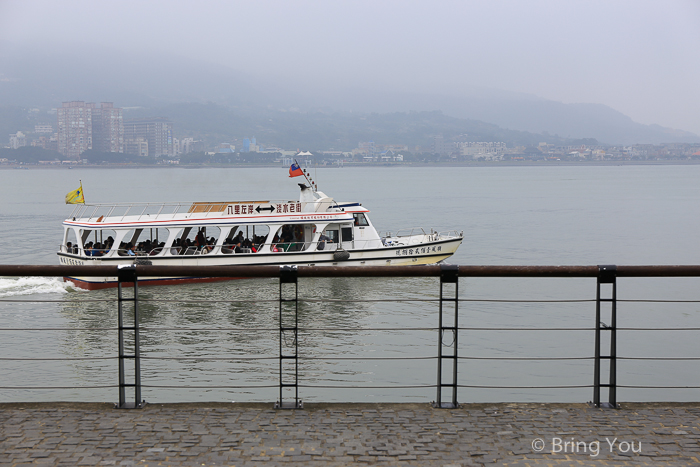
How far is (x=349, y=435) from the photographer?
5375 millimetres

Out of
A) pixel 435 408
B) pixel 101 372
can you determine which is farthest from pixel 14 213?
pixel 435 408

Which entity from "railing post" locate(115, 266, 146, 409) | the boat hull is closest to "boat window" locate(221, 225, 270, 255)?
the boat hull

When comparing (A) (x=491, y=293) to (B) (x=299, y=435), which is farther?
(A) (x=491, y=293)

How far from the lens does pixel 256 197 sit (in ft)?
336

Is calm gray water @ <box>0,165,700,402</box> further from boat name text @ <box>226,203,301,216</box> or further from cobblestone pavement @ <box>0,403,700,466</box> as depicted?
boat name text @ <box>226,203,301,216</box>

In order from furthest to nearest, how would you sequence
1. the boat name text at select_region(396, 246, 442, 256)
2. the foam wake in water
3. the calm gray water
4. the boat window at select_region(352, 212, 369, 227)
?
the boat window at select_region(352, 212, 369, 227), the boat name text at select_region(396, 246, 442, 256), the foam wake in water, the calm gray water

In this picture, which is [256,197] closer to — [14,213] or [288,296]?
[14,213]

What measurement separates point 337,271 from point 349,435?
1309mm

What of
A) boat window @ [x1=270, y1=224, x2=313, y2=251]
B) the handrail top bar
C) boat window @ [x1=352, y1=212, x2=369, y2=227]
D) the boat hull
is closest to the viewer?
the handrail top bar

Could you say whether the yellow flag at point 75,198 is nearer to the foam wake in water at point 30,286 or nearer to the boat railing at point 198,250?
the boat railing at point 198,250

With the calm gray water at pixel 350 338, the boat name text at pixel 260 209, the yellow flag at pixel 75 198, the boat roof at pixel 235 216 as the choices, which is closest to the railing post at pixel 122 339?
the calm gray water at pixel 350 338

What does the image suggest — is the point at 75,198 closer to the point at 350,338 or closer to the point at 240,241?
the point at 240,241

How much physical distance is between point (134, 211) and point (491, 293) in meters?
61.5

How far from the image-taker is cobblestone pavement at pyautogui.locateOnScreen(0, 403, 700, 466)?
4980 millimetres
